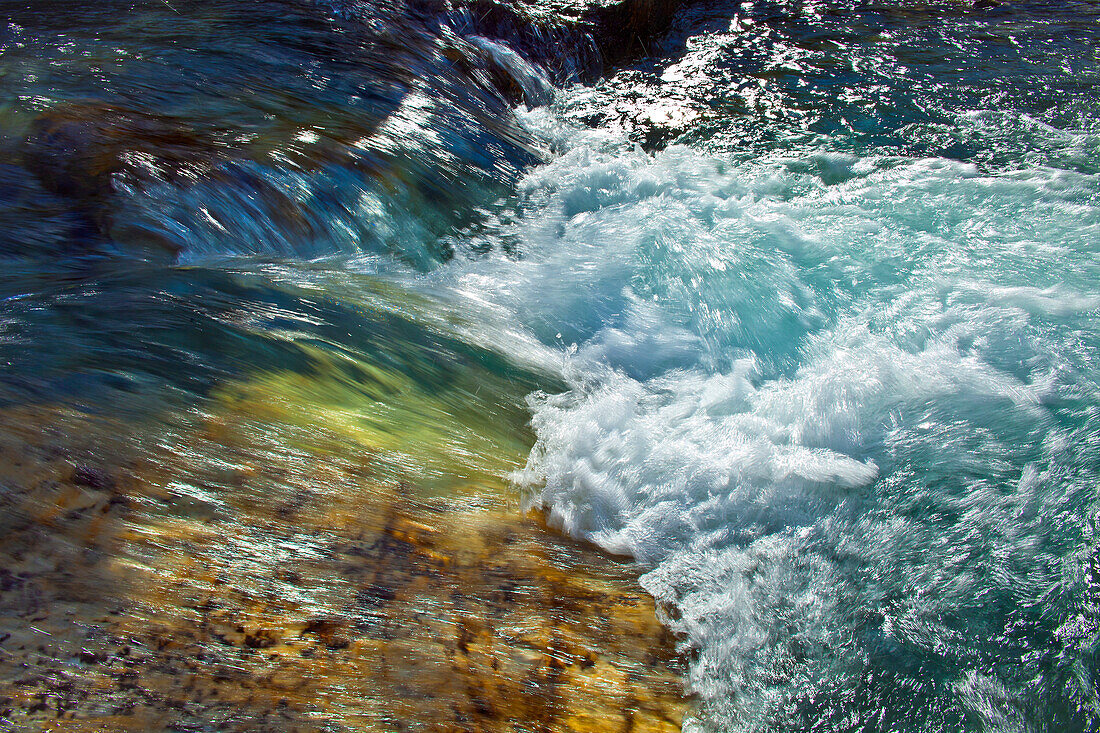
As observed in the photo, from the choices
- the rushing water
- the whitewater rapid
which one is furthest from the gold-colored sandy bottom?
the whitewater rapid

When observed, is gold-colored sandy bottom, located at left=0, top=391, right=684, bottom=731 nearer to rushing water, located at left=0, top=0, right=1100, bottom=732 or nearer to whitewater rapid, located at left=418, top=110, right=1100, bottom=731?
rushing water, located at left=0, top=0, right=1100, bottom=732

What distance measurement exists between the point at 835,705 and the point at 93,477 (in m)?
2.40

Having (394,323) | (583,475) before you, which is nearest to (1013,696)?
(583,475)

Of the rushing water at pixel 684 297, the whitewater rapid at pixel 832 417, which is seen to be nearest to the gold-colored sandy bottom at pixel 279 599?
the rushing water at pixel 684 297

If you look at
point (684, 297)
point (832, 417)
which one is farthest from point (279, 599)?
point (684, 297)

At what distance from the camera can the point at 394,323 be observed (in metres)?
3.33

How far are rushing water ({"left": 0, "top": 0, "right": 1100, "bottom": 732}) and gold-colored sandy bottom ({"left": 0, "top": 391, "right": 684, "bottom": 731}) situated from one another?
0.22 meters

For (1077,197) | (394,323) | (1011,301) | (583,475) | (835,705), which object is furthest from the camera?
(1077,197)

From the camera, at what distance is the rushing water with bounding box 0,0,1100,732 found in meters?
2.39

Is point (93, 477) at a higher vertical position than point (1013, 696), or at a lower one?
higher

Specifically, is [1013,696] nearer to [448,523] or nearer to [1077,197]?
[448,523]

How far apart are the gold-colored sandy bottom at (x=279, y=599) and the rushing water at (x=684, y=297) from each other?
0.22 meters

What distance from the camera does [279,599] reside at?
1957 millimetres

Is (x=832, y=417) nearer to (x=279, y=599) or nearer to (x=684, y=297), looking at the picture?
(x=684, y=297)
